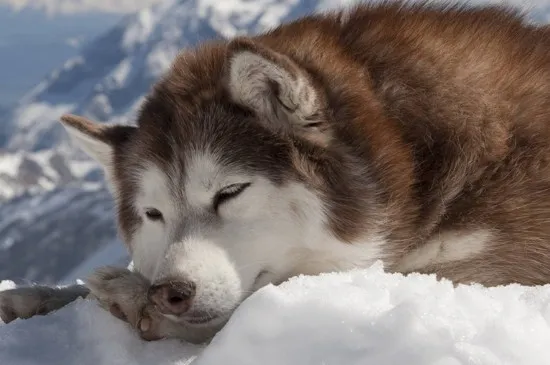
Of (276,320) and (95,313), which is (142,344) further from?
(276,320)

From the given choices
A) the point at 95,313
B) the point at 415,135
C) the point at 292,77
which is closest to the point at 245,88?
the point at 292,77

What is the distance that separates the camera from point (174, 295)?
3.26m

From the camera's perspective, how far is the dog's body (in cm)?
351

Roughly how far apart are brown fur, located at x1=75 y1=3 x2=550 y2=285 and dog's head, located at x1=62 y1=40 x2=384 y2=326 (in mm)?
11

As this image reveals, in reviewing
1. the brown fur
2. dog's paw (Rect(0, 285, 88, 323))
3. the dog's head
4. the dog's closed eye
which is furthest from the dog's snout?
dog's paw (Rect(0, 285, 88, 323))

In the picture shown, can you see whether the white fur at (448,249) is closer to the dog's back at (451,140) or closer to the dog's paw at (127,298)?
the dog's back at (451,140)

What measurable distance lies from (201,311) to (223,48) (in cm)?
147

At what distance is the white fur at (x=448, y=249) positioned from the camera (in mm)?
3682

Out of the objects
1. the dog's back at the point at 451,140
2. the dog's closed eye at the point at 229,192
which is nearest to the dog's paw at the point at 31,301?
the dog's closed eye at the point at 229,192

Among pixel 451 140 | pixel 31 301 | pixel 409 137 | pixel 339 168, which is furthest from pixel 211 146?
pixel 31 301

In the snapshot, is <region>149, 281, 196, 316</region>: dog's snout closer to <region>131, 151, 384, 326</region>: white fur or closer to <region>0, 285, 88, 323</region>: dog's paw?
<region>131, 151, 384, 326</region>: white fur

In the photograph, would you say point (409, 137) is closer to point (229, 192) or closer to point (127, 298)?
point (229, 192)

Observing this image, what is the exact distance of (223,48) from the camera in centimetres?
412

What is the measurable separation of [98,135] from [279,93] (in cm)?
124
